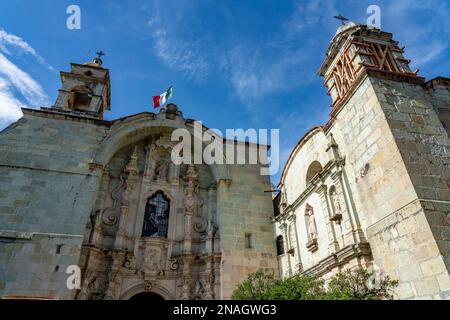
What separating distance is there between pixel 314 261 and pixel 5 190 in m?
13.0

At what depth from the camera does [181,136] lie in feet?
56.7

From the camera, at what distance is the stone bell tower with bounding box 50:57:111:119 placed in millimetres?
17469

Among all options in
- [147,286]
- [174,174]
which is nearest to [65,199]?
[147,286]

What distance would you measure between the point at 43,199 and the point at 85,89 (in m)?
8.43

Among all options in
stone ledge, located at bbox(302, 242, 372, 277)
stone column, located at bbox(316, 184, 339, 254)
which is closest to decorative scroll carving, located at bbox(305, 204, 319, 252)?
stone ledge, located at bbox(302, 242, 372, 277)

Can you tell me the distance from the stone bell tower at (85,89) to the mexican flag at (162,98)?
3289 mm

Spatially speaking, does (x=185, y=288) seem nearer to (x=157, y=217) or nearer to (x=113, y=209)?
(x=157, y=217)

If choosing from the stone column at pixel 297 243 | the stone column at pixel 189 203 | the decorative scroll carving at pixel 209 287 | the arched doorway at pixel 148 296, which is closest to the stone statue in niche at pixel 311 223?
the stone column at pixel 297 243

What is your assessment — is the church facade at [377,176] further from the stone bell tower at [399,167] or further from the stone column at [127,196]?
the stone column at [127,196]

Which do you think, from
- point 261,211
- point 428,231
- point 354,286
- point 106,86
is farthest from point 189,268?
point 106,86

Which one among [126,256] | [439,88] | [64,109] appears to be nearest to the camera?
[439,88]
